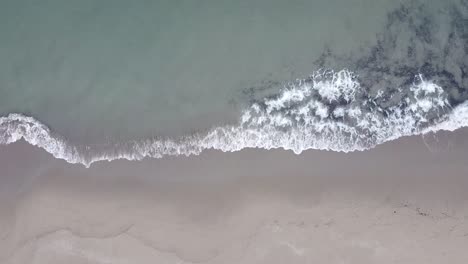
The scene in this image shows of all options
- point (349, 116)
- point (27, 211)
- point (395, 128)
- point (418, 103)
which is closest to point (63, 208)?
point (27, 211)

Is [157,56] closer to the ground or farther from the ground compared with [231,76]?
farther from the ground

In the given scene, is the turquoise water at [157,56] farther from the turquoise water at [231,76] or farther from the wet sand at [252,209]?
the wet sand at [252,209]

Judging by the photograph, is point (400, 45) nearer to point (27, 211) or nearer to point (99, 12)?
point (99, 12)

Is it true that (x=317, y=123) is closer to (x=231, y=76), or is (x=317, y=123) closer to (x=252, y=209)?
(x=231, y=76)

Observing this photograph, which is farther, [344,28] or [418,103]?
[344,28]

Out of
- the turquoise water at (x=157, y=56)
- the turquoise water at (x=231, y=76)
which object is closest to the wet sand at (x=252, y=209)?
the turquoise water at (x=231, y=76)

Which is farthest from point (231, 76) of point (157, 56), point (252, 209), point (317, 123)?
point (252, 209)

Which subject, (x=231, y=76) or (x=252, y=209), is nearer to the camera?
(x=252, y=209)
